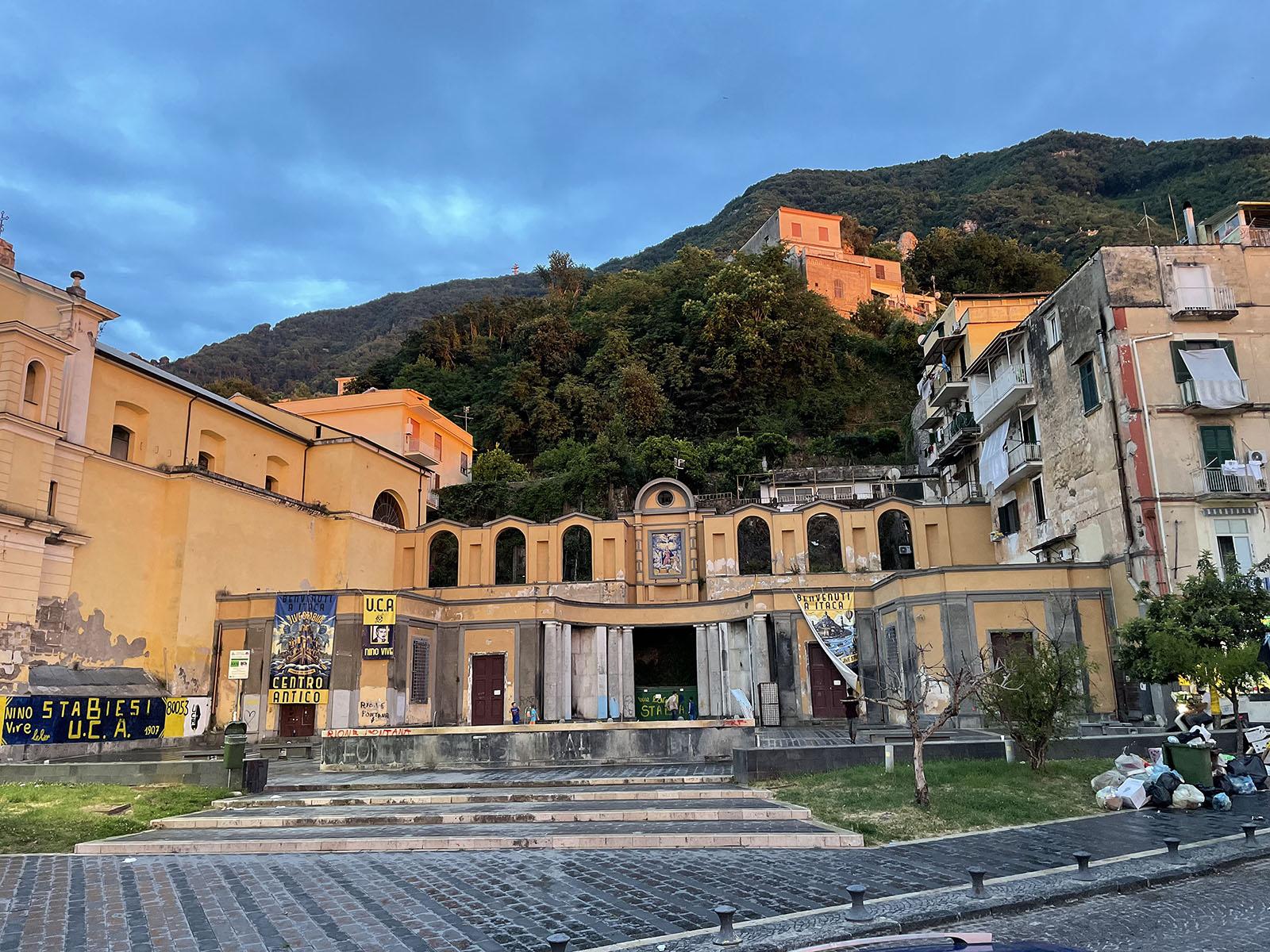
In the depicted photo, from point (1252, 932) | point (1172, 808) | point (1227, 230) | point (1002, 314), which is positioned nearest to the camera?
point (1252, 932)

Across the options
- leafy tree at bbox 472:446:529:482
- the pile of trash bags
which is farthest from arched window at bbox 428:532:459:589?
the pile of trash bags

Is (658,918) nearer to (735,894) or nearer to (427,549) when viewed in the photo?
(735,894)

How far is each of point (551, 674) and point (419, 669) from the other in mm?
4730

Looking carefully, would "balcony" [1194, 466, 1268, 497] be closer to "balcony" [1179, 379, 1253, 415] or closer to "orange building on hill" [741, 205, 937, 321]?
"balcony" [1179, 379, 1253, 415]

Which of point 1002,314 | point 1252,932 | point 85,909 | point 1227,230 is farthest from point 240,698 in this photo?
point 1227,230

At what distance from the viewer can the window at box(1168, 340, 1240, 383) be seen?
2548 centimetres

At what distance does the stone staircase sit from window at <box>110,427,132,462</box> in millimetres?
18540

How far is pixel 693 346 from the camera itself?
57.8m

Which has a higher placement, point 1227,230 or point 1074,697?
point 1227,230

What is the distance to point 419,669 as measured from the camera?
3145 cm

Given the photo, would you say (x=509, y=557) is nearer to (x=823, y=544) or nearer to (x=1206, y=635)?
(x=823, y=544)

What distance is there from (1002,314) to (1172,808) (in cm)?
2746

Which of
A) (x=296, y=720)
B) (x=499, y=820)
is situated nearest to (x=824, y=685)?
(x=296, y=720)

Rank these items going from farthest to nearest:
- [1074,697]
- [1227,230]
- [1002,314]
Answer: [1002,314]
[1227,230]
[1074,697]
